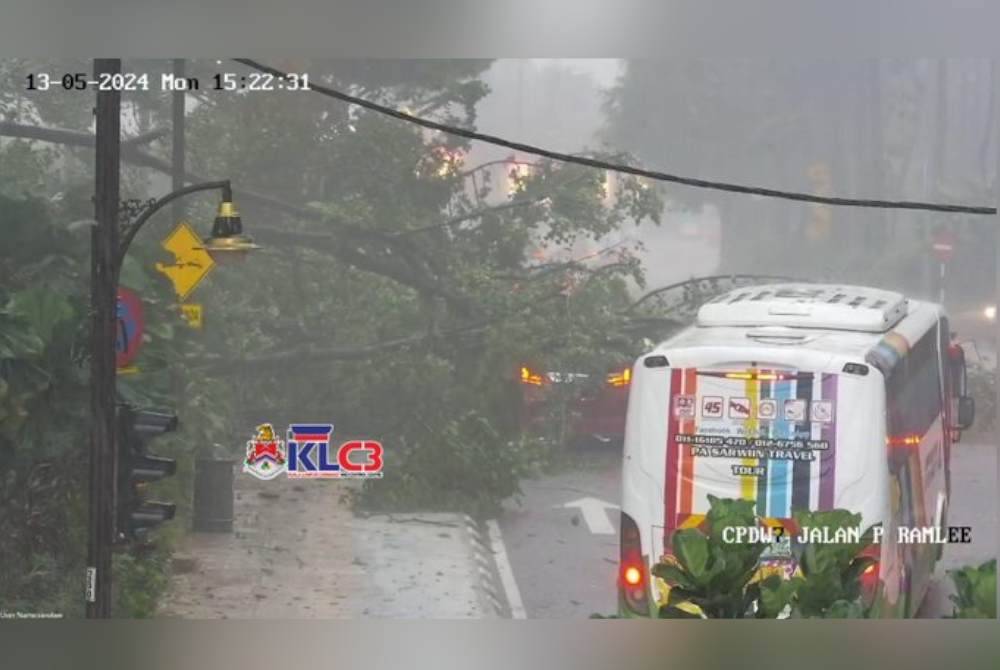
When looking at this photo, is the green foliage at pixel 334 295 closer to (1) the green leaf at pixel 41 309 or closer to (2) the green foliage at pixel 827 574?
(1) the green leaf at pixel 41 309

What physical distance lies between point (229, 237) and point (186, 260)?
179 mm

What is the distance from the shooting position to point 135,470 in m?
5.99

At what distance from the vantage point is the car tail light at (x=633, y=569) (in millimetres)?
5992

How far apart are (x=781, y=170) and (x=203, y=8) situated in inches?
81.6

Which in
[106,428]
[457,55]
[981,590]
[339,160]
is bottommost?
[981,590]

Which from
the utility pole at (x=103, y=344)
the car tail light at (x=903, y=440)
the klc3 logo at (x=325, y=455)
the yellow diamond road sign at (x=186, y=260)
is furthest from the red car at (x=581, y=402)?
the utility pole at (x=103, y=344)

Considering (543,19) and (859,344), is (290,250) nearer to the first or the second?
(543,19)

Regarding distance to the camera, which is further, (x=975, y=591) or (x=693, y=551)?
(x=975, y=591)

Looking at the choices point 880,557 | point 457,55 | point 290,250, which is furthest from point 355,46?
point 880,557

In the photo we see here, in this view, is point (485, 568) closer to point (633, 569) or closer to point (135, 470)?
point (633, 569)

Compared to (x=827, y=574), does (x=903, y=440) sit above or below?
above

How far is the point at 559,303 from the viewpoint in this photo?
6.03 m

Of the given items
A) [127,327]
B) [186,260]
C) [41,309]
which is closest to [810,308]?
[186,260]

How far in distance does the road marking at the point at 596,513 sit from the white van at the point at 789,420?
62 mm
